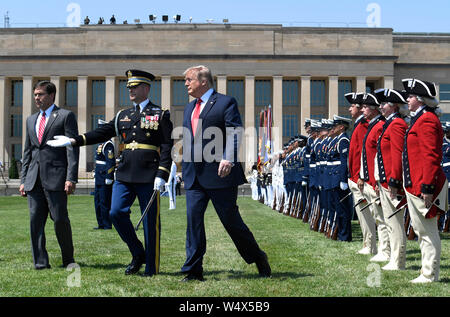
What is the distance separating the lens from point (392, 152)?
26.6 ft

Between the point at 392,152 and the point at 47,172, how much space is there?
435 centimetres

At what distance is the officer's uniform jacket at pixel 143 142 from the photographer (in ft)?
25.5

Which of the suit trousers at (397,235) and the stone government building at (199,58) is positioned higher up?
the stone government building at (199,58)

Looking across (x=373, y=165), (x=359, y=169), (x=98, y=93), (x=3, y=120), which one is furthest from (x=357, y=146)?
(x=3, y=120)

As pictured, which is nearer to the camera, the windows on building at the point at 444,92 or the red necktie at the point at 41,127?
the red necktie at the point at 41,127

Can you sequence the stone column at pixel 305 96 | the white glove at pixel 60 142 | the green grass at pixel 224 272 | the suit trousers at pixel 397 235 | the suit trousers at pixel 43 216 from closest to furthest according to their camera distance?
1. the green grass at pixel 224 272
2. the white glove at pixel 60 142
3. the suit trousers at pixel 397 235
4. the suit trousers at pixel 43 216
5. the stone column at pixel 305 96

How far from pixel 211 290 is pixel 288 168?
13.9 m

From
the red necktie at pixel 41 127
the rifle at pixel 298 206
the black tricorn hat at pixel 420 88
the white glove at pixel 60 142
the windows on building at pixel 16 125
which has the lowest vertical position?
the rifle at pixel 298 206

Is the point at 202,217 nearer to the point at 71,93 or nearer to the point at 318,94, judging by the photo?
the point at 318,94

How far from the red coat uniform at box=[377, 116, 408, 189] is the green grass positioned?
1.16 m

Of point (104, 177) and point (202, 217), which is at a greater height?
point (104, 177)

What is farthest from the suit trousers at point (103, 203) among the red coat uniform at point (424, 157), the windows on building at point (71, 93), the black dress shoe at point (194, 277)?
the windows on building at point (71, 93)

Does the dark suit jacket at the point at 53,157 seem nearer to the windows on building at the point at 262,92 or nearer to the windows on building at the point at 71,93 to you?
the windows on building at the point at 262,92

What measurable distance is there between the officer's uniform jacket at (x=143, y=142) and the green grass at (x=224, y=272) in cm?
123
